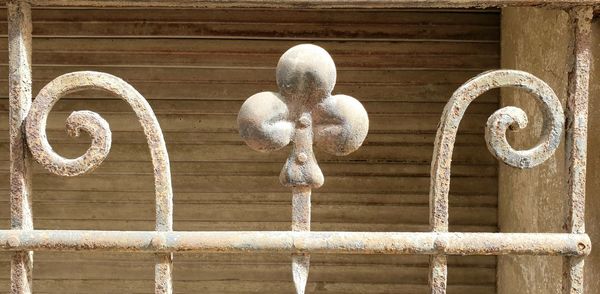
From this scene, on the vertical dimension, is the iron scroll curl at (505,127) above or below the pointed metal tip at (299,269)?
above

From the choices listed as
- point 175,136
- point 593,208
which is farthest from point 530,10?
point 175,136

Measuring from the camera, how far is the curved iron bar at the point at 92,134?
5.27ft

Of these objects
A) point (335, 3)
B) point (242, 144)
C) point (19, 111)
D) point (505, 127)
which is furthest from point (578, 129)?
point (242, 144)

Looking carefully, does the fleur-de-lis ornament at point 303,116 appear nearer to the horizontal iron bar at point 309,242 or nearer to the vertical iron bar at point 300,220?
the vertical iron bar at point 300,220

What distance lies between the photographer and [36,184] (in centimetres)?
381

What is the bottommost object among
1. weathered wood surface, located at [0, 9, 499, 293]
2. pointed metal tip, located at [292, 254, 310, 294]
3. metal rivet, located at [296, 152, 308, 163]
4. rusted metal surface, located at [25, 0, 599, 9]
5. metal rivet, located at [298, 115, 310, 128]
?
pointed metal tip, located at [292, 254, 310, 294]

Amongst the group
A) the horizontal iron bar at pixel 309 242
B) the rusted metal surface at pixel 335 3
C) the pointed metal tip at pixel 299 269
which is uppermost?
the rusted metal surface at pixel 335 3

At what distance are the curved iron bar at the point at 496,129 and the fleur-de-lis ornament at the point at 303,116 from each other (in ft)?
0.69

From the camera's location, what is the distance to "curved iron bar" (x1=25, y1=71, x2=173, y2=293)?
161 cm

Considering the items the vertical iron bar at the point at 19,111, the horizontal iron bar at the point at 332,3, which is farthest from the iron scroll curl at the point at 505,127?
the vertical iron bar at the point at 19,111

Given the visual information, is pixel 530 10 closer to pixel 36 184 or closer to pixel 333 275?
pixel 333 275

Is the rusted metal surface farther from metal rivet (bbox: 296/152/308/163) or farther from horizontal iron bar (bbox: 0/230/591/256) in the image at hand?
horizontal iron bar (bbox: 0/230/591/256)

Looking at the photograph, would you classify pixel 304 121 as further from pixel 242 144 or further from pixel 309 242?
pixel 242 144

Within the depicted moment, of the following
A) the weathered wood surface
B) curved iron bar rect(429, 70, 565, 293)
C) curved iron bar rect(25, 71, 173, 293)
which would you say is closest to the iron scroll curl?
curved iron bar rect(429, 70, 565, 293)
